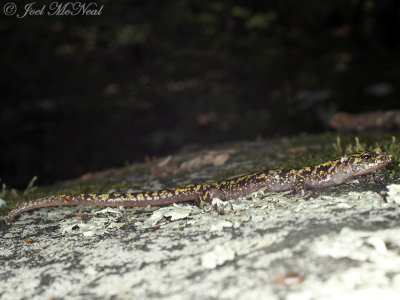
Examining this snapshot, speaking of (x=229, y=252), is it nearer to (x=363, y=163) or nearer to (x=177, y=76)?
(x=363, y=163)

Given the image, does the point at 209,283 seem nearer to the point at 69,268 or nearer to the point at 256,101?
the point at 69,268

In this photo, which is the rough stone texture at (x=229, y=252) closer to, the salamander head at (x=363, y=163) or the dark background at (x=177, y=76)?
the salamander head at (x=363, y=163)

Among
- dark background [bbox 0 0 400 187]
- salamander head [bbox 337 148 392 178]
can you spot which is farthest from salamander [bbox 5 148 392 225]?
dark background [bbox 0 0 400 187]

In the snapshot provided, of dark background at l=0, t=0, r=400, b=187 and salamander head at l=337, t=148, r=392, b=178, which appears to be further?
dark background at l=0, t=0, r=400, b=187

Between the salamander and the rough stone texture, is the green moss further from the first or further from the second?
the rough stone texture

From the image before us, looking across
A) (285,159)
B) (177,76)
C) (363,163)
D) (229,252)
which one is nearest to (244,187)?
(363,163)
